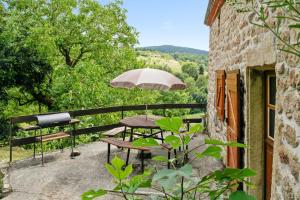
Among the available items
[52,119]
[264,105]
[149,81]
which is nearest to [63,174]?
[52,119]

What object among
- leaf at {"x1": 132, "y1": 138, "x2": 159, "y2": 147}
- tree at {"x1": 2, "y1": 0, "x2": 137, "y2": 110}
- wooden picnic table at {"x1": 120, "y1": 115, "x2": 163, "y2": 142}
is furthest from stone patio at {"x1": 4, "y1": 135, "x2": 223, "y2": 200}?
tree at {"x1": 2, "y1": 0, "x2": 137, "y2": 110}

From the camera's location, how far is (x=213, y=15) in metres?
8.48

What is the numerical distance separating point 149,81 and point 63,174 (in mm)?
2541

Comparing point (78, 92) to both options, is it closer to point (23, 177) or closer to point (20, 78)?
point (20, 78)

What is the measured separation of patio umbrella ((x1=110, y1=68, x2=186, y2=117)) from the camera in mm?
6707

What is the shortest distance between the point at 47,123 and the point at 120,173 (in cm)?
575

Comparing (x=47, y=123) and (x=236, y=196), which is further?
(x=47, y=123)

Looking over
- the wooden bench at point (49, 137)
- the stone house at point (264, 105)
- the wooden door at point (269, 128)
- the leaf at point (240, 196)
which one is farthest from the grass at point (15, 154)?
the leaf at point (240, 196)

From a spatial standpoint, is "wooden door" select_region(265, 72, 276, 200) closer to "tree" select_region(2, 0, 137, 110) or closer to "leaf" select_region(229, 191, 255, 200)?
"leaf" select_region(229, 191, 255, 200)

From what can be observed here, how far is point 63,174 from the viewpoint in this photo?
19.7 ft

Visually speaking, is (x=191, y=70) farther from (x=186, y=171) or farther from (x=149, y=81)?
(x=186, y=171)

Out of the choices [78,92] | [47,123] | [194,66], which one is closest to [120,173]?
[47,123]

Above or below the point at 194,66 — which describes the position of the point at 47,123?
below

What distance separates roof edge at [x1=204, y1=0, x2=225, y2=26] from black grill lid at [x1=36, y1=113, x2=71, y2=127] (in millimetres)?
4224
